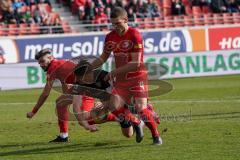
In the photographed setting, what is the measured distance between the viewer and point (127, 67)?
10.5 meters

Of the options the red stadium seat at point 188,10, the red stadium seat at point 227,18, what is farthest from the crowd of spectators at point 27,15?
the red stadium seat at point 227,18

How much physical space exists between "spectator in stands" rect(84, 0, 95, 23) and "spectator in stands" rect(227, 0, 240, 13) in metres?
7.52

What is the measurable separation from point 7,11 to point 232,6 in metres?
12.0

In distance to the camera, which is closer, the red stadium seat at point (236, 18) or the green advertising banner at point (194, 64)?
the green advertising banner at point (194, 64)

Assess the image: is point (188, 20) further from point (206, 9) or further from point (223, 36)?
point (223, 36)

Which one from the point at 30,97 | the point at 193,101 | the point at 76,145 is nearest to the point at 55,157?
the point at 76,145

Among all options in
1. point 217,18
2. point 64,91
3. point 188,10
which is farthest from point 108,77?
point 188,10

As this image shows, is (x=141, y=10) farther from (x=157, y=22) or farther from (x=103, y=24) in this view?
(x=103, y=24)

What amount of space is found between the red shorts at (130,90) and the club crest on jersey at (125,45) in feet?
1.89

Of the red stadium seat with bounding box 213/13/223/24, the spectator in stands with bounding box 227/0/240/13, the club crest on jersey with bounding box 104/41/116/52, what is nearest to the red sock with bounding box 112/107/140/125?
the club crest on jersey with bounding box 104/41/116/52

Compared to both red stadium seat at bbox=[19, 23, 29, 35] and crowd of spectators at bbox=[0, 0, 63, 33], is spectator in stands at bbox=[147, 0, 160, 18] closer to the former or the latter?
crowd of spectators at bbox=[0, 0, 63, 33]

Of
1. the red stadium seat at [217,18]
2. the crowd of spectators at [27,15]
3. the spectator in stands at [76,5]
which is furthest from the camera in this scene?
the red stadium seat at [217,18]

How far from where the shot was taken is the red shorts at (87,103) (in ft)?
39.1

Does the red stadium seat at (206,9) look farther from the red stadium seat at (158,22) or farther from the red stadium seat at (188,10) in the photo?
the red stadium seat at (158,22)
